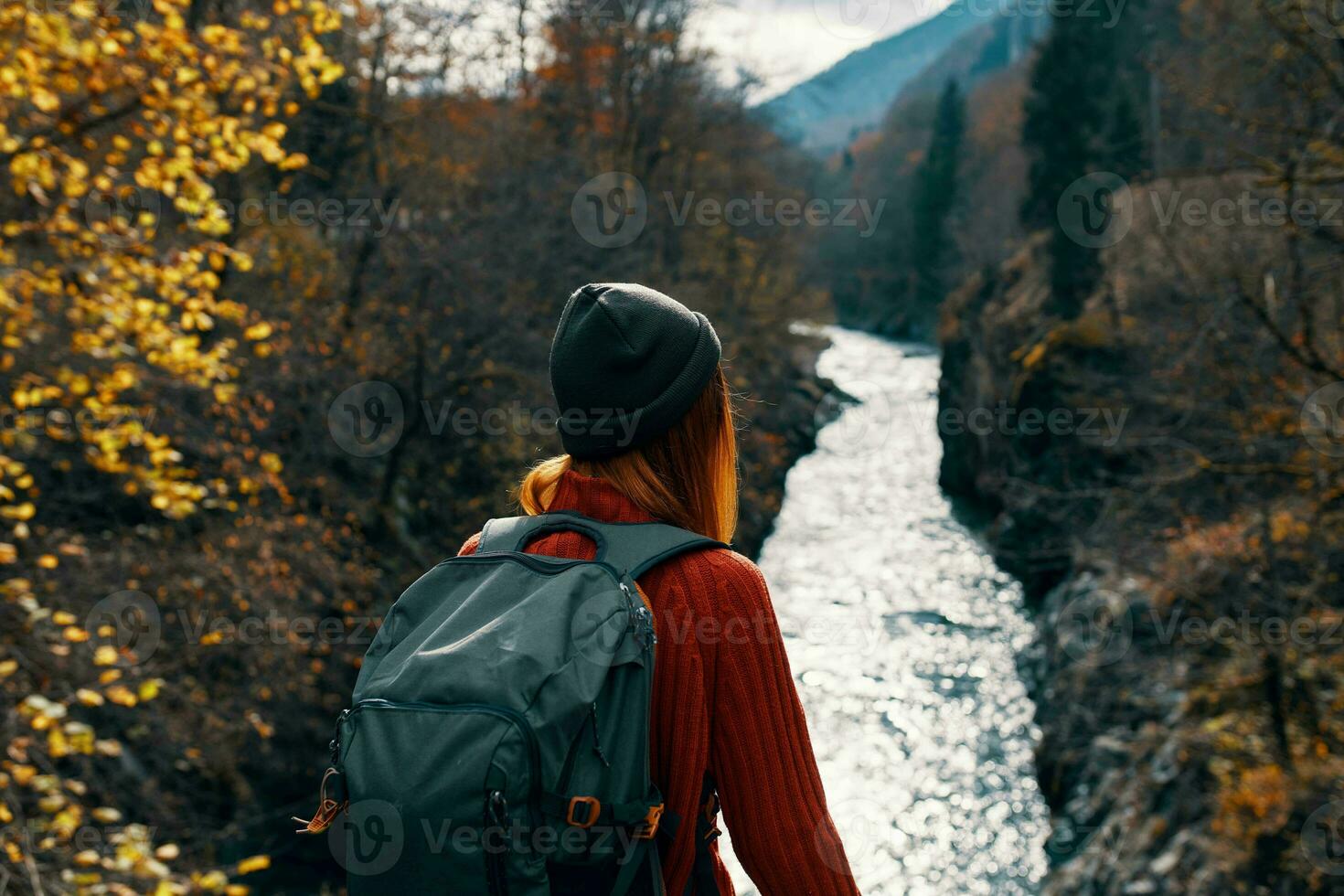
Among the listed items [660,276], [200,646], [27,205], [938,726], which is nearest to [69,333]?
[27,205]

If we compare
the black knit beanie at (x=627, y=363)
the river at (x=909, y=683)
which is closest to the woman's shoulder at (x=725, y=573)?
the black knit beanie at (x=627, y=363)

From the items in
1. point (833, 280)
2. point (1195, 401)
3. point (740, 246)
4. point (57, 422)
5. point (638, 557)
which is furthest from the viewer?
point (833, 280)

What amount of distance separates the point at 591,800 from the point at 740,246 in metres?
26.3

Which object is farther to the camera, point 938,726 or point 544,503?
point 938,726

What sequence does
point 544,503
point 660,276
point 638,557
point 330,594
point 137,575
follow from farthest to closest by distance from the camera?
point 660,276 < point 330,594 < point 137,575 < point 544,503 < point 638,557

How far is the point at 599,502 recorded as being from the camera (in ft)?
5.20

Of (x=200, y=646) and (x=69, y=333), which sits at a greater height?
(x=69, y=333)

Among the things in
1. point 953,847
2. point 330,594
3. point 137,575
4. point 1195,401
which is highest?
point 1195,401

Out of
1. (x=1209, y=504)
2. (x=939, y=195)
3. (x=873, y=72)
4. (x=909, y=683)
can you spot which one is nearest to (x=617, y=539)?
(x=1209, y=504)

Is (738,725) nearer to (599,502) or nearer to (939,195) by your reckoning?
(599,502)

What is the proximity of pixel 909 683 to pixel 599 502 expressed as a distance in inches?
514

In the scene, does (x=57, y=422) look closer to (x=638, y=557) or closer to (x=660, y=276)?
(x=638, y=557)

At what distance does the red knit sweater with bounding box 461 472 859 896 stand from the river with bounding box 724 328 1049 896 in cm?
604

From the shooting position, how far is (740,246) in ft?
87.9
